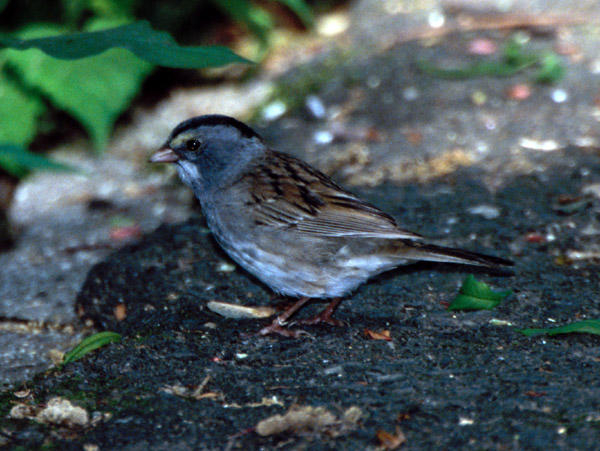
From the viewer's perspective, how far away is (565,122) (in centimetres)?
504

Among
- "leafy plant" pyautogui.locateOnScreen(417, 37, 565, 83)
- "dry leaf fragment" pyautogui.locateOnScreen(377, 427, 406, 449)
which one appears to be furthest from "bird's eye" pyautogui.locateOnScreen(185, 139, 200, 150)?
"leafy plant" pyautogui.locateOnScreen(417, 37, 565, 83)

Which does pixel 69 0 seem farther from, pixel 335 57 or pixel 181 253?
pixel 181 253

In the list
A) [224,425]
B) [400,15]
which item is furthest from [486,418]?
[400,15]

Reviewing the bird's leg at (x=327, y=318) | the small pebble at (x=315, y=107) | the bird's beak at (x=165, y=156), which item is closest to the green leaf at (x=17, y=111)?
the bird's beak at (x=165, y=156)

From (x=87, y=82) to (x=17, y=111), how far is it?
460mm

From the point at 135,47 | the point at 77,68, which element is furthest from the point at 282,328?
the point at 77,68

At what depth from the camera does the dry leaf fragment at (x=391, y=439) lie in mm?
2559

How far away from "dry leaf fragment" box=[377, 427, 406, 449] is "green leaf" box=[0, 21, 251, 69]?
1366 mm

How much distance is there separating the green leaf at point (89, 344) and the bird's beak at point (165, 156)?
91 cm

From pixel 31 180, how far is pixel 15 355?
7.53 feet

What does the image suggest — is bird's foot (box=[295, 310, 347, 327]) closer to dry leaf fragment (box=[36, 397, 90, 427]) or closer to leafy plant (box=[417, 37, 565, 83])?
dry leaf fragment (box=[36, 397, 90, 427])

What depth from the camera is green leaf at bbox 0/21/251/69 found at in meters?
3.05

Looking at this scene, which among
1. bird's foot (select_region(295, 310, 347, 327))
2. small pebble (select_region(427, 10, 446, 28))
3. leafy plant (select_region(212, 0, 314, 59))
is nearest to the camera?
bird's foot (select_region(295, 310, 347, 327))

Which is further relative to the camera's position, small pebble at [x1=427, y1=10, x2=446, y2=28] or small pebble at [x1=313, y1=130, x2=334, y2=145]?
small pebble at [x1=427, y1=10, x2=446, y2=28]
